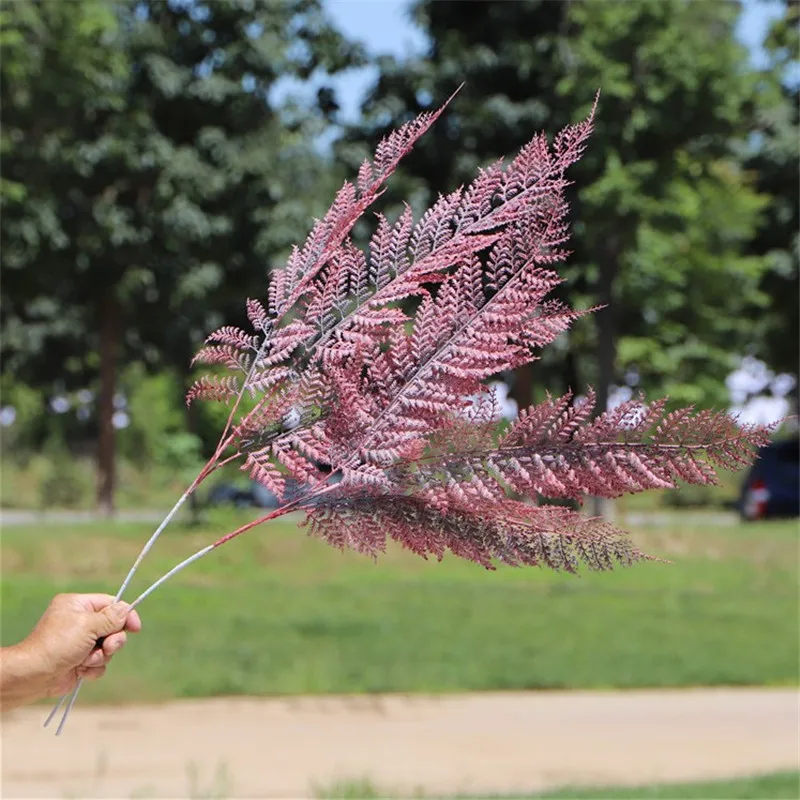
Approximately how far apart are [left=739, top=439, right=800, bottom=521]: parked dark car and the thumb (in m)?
22.3

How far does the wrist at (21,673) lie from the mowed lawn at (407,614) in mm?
4528

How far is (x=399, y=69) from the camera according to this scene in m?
25.1

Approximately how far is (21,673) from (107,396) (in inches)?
1028

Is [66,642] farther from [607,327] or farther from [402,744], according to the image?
[607,327]

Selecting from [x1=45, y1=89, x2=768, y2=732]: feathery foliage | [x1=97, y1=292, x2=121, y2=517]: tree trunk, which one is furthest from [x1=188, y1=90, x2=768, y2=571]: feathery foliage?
[x1=97, y1=292, x2=121, y2=517]: tree trunk

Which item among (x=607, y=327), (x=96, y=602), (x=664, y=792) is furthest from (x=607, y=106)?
(x=96, y=602)

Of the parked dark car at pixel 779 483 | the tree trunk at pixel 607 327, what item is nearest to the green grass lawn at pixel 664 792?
the tree trunk at pixel 607 327

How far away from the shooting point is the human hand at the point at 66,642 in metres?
2.22

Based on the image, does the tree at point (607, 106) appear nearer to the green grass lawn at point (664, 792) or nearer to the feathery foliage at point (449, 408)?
the green grass lawn at point (664, 792)

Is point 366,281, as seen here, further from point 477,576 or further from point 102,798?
point 477,576

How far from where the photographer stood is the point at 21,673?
2246 millimetres

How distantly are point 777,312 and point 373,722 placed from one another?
25.2 metres

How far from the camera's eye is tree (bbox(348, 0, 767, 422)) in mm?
22547

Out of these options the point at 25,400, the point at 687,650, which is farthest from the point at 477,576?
the point at 25,400
